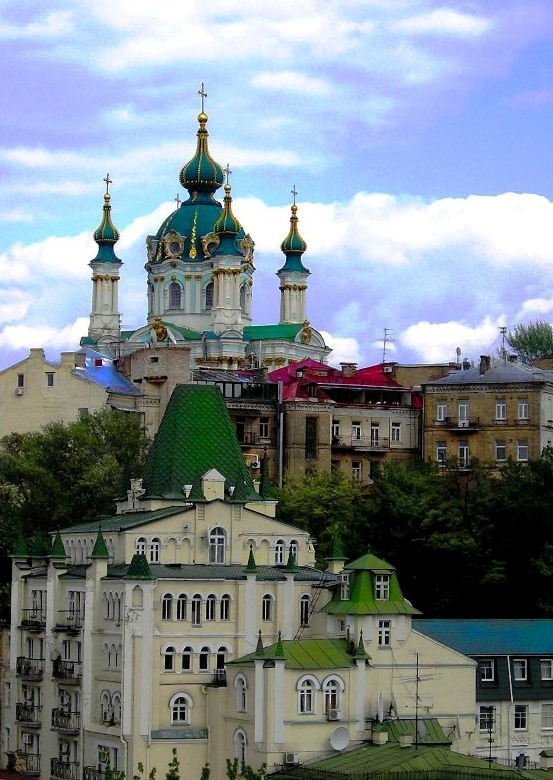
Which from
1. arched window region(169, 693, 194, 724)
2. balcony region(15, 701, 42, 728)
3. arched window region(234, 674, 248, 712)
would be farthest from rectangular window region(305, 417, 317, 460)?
arched window region(234, 674, 248, 712)

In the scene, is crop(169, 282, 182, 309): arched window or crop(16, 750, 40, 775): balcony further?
crop(169, 282, 182, 309): arched window

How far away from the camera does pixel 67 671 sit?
8544 cm

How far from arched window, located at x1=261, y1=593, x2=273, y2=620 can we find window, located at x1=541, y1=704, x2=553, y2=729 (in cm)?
1041

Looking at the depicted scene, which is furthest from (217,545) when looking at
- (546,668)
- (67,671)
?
(546,668)

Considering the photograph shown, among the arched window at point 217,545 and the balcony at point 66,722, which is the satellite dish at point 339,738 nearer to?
the arched window at point 217,545

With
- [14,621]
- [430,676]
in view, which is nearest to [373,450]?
[14,621]

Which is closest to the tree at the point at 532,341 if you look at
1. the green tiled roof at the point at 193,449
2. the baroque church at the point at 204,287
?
the baroque church at the point at 204,287

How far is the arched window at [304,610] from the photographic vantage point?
83125mm

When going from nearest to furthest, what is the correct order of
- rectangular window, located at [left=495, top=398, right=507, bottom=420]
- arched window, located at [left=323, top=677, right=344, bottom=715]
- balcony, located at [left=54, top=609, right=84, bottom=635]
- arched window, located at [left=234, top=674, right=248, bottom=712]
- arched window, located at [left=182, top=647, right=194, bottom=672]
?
arched window, located at [left=323, top=677, right=344, bottom=715], arched window, located at [left=234, top=674, right=248, bottom=712], arched window, located at [left=182, top=647, right=194, bottom=672], balcony, located at [left=54, top=609, right=84, bottom=635], rectangular window, located at [left=495, top=398, right=507, bottom=420]

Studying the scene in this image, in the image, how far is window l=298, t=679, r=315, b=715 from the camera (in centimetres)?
7712

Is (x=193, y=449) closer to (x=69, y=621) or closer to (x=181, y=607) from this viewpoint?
(x=69, y=621)

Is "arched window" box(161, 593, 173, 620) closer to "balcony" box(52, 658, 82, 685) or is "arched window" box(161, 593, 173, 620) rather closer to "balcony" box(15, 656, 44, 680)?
"balcony" box(52, 658, 82, 685)

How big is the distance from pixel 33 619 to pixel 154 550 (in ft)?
31.2

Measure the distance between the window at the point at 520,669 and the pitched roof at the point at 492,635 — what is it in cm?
37
